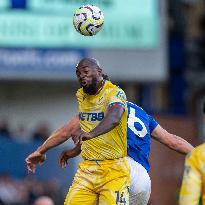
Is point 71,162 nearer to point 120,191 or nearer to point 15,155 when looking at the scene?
point 15,155

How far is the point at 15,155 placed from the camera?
20.6 metres

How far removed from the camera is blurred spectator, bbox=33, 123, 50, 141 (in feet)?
79.6

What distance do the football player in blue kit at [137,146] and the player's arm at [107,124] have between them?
24.9 inches

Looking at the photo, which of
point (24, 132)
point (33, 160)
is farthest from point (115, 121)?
point (24, 132)

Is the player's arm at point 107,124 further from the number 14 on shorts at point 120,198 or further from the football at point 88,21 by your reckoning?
the football at point 88,21

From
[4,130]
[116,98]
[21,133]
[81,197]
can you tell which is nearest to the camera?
[116,98]

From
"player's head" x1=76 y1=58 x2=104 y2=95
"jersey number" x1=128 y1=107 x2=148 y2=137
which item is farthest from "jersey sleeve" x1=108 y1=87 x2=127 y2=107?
"jersey number" x1=128 y1=107 x2=148 y2=137

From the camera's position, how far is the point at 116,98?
13.2m

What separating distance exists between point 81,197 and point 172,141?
133 cm

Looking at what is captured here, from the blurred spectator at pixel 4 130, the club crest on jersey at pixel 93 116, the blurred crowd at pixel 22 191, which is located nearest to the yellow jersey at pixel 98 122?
the club crest on jersey at pixel 93 116

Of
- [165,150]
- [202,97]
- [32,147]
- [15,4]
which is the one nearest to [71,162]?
[32,147]

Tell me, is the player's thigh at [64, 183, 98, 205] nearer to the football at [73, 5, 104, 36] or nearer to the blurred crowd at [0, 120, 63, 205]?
the football at [73, 5, 104, 36]

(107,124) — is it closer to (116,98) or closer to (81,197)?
(116,98)

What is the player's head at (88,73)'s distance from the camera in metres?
13.1
